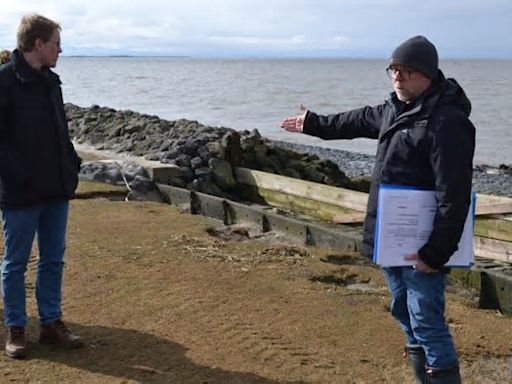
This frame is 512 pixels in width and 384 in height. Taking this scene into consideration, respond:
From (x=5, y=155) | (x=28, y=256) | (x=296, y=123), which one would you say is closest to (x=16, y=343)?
(x=28, y=256)

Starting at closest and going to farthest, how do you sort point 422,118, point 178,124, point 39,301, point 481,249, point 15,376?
1. point 422,118
2. point 15,376
3. point 39,301
4. point 481,249
5. point 178,124

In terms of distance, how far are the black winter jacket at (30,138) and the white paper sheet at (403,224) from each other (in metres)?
2.12

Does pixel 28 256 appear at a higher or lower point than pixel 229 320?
higher

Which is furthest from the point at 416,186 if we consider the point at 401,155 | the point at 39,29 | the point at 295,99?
the point at 295,99

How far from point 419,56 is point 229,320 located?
2689 mm

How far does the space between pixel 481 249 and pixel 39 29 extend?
20.1ft

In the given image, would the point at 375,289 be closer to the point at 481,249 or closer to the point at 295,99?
the point at 481,249

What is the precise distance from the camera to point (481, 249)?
29.8 feet

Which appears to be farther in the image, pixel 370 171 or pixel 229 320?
pixel 370 171

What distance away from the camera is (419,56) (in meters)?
3.70

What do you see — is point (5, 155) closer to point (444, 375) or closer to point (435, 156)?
point (435, 156)

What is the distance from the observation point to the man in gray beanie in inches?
142

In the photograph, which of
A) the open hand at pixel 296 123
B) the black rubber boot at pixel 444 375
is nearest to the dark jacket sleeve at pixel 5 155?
the open hand at pixel 296 123

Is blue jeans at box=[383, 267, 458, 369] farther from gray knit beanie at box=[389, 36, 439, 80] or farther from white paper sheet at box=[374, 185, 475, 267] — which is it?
gray knit beanie at box=[389, 36, 439, 80]
